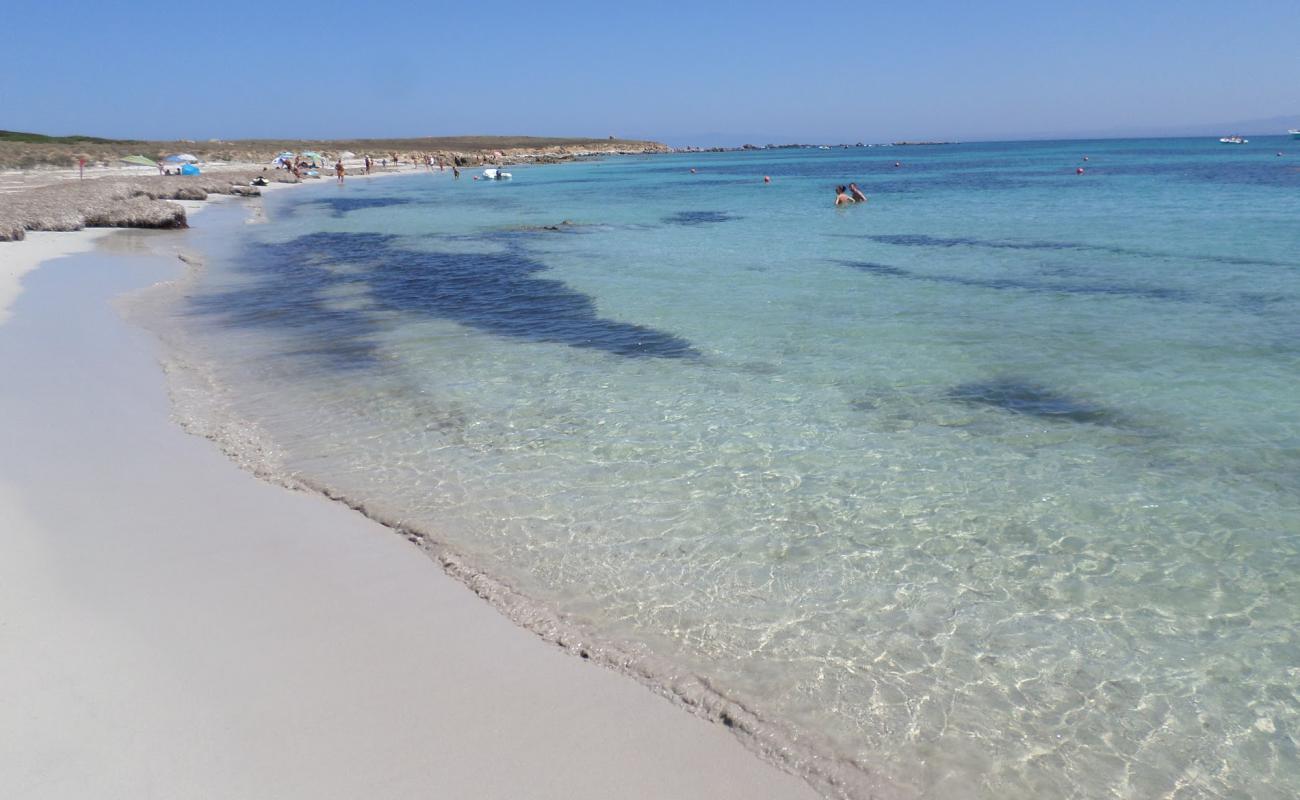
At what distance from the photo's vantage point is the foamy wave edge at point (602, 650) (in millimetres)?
3820

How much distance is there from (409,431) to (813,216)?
25914 millimetres

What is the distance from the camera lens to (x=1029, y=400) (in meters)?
9.00

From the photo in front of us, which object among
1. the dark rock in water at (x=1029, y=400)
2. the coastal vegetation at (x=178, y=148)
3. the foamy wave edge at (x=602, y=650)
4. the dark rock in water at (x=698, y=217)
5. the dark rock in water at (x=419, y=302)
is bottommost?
the foamy wave edge at (x=602, y=650)

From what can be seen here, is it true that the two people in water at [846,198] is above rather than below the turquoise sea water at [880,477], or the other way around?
above

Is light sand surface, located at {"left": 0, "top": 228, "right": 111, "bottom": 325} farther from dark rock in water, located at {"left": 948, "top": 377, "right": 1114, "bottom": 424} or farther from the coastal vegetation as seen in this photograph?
the coastal vegetation

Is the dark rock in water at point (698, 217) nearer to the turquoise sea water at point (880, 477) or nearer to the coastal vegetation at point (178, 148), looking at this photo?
the turquoise sea water at point (880, 477)

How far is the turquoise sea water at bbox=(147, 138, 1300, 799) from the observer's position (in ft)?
14.1

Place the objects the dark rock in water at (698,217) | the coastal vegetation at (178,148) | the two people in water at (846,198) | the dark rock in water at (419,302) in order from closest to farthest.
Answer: the dark rock in water at (419,302) → the dark rock in water at (698,217) → the two people in water at (846,198) → the coastal vegetation at (178,148)

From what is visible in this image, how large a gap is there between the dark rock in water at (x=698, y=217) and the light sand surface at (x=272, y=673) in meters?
24.7

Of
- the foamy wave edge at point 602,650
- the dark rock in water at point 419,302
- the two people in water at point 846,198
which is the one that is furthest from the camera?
the two people in water at point 846,198

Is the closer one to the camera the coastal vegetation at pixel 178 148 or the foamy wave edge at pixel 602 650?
the foamy wave edge at pixel 602 650

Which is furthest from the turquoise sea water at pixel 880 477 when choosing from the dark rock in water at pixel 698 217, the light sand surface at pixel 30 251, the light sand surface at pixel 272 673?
the dark rock in water at pixel 698 217

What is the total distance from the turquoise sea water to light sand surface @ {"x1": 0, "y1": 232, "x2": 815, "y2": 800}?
0.53 meters

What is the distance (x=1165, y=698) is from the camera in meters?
4.36
